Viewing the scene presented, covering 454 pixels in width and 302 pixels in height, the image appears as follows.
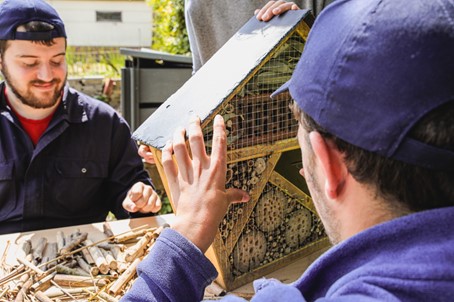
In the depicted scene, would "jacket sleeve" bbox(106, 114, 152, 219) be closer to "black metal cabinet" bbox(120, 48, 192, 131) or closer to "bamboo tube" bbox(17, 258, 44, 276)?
"bamboo tube" bbox(17, 258, 44, 276)

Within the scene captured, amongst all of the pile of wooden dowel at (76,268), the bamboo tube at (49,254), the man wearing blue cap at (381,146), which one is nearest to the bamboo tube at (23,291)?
the pile of wooden dowel at (76,268)

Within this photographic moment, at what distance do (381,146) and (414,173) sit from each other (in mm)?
68

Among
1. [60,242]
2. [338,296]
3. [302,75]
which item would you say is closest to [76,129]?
[60,242]

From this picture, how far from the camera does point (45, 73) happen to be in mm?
2469

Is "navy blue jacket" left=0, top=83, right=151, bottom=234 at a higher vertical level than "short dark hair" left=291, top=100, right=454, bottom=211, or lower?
lower

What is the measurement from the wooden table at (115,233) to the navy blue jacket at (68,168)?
1.25 ft

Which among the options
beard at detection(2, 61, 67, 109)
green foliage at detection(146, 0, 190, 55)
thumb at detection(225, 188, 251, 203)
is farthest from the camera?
Result: green foliage at detection(146, 0, 190, 55)

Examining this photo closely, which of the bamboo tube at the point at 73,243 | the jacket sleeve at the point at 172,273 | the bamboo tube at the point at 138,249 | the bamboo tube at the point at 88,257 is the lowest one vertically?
the bamboo tube at the point at 88,257

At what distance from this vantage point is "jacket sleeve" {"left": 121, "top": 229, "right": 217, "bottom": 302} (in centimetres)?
109

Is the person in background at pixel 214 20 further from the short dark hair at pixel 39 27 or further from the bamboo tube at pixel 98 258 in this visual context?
the bamboo tube at pixel 98 258

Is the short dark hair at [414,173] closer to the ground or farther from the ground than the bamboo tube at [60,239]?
farther from the ground

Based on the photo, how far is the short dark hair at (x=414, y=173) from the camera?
0.80 metres

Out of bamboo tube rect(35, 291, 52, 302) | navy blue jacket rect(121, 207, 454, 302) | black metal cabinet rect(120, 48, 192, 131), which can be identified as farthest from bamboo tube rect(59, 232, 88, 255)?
black metal cabinet rect(120, 48, 192, 131)

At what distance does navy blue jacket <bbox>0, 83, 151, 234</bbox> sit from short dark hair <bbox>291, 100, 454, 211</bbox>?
5.99ft
